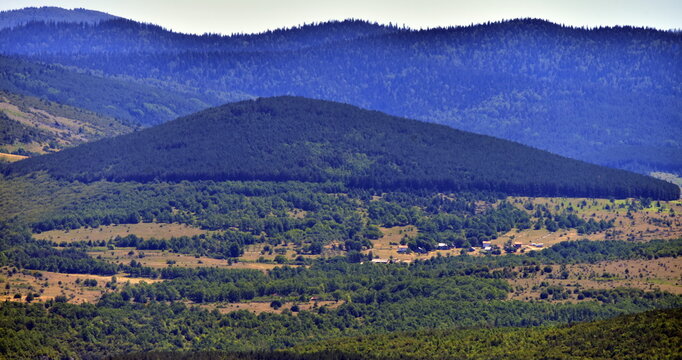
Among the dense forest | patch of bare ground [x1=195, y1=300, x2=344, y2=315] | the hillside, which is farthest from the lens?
patch of bare ground [x1=195, y1=300, x2=344, y2=315]

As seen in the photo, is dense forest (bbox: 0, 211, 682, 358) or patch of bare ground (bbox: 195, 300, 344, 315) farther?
patch of bare ground (bbox: 195, 300, 344, 315)

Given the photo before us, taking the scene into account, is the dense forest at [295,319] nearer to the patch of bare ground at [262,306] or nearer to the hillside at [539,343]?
the hillside at [539,343]

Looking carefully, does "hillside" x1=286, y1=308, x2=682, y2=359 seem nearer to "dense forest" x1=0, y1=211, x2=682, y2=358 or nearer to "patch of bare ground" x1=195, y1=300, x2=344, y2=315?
"dense forest" x1=0, y1=211, x2=682, y2=358

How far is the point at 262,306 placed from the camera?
642 ft

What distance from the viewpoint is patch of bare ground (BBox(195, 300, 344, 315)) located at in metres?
193

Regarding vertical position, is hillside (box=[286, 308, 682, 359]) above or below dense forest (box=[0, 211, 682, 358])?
above

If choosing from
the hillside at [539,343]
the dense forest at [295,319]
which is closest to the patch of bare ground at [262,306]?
the dense forest at [295,319]

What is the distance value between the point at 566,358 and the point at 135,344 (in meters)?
63.0

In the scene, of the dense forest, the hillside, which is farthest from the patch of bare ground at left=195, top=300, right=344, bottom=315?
the hillside

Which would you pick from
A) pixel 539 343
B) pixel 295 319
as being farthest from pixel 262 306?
pixel 539 343

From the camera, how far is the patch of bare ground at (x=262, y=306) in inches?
7594

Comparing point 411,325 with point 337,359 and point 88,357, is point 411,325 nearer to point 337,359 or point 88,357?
point 337,359

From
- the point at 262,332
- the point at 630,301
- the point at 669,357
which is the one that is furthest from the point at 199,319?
the point at 669,357

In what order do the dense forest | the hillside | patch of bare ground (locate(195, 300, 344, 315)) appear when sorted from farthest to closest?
patch of bare ground (locate(195, 300, 344, 315)), the dense forest, the hillside
